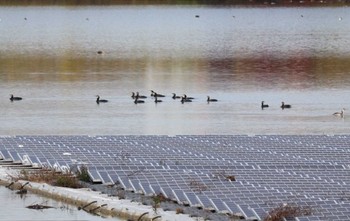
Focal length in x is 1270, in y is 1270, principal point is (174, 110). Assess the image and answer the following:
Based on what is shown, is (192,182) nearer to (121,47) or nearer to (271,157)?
(271,157)

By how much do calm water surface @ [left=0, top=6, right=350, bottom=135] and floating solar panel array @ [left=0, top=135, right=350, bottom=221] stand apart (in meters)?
10.7

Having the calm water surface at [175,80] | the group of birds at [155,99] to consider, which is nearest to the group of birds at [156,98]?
the group of birds at [155,99]

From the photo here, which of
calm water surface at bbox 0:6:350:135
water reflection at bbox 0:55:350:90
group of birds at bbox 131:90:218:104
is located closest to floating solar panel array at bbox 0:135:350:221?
calm water surface at bbox 0:6:350:135

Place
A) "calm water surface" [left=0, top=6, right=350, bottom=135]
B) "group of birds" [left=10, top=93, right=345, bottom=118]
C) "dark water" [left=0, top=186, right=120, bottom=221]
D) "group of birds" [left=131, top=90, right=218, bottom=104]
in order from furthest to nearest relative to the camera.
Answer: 1. "group of birds" [left=131, top=90, right=218, bottom=104]
2. "group of birds" [left=10, top=93, right=345, bottom=118]
3. "calm water surface" [left=0, top=6, right=350, bottom=135]
4. "dark water" [left=0, top=186, right=120, bottom=221]

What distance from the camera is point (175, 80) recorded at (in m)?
61.7

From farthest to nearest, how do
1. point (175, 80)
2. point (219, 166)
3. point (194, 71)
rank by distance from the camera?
1. point (194, 71)
2. point (175, 80)
3. point (219, 166)

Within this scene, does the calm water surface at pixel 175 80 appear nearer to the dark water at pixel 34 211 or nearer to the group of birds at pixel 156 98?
the group of birds at pixel 156 98

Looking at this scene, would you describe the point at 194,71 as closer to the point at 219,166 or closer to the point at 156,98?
the point at 156,98

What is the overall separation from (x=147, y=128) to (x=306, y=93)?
47.0 ft

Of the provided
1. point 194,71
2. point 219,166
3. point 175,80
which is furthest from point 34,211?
point 194,71

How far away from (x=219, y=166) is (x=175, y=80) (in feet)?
117

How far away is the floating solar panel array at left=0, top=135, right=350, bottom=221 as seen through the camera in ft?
72.7

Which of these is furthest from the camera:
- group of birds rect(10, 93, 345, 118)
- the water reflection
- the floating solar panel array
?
the water reflection

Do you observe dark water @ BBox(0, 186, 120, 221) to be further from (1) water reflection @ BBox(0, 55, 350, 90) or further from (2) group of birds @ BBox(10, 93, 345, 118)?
(1) water reflection @ BBox(0, 55, 350, 90)
